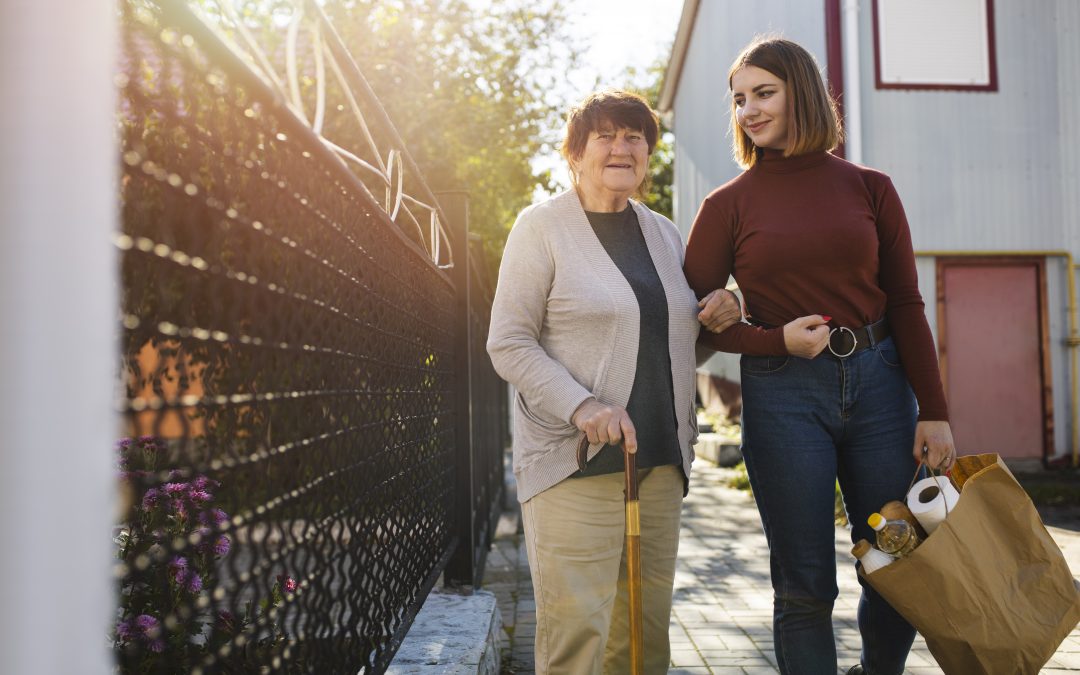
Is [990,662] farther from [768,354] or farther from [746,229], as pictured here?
[746,229]

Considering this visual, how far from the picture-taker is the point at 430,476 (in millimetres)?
3061

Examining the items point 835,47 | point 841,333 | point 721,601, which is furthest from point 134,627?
point 835,47

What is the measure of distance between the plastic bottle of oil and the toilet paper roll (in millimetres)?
43

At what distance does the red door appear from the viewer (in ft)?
31.0

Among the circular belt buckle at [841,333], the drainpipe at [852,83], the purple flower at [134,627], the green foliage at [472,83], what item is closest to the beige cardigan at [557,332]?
the circular belt buckle at [841,333]

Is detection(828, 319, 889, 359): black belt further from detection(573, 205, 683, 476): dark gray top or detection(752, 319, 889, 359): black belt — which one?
detection(573, 205, 683, 476): dark gray top

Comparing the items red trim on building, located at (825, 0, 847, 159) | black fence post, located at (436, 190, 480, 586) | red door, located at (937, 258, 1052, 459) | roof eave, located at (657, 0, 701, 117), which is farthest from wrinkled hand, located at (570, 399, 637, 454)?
roof eave, located at (657, 0, 701, 117)

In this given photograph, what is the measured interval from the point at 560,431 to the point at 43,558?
5.94 feet

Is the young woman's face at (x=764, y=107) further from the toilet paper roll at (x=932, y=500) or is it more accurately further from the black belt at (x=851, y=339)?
the toilet paper roll at (x=932, y=500)

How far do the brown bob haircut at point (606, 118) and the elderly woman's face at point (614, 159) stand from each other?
15mm

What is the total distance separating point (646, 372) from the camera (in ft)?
8.05

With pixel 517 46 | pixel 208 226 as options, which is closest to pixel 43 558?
pixel 208 226

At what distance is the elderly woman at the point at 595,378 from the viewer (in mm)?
2367

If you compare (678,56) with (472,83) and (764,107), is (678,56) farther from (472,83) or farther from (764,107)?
(764,107)
